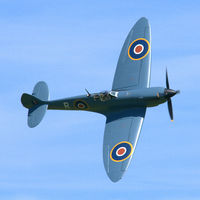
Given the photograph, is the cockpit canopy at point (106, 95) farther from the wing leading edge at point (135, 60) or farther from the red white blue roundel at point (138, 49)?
the red white blue roundel at point (138, 49)

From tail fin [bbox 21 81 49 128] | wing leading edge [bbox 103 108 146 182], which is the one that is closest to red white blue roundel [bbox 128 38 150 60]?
wing leading edge [bbox 103 108 146 182]

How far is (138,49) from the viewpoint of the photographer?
35.2 m

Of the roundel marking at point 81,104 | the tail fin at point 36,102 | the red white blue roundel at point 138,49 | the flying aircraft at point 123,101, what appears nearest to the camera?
the flying aircraft at point 123,101

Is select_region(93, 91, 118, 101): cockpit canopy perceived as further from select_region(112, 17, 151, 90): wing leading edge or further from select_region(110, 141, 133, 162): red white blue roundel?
select_region(110, 141, 133, 162): red white blue roundel

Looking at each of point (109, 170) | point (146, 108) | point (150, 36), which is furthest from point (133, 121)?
point (150, 36)

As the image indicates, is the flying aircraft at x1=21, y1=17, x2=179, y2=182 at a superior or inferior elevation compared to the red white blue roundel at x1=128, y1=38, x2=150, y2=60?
inferior

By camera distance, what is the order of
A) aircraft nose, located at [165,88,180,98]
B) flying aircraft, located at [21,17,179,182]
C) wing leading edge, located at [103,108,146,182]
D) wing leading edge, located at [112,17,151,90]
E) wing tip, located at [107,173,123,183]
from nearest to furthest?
wing tip, located at [107,173,123,183] < wing leading edge, located at [103,108,146,182] < flying aircraft, located at [21,17,179,182] < aircraft nose, located at [165,88,180,98] < wing leading edge, located at [112,17,151,90]

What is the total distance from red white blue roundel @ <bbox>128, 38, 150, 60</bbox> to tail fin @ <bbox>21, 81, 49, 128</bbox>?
16.2 ft

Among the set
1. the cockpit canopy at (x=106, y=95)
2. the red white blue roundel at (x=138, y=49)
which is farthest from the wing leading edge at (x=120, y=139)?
the red white blue roundel at (x=138, y=49)

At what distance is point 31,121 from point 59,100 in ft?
6.04

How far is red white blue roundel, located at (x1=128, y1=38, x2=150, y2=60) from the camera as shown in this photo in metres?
34.9

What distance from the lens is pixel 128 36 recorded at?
36219mm

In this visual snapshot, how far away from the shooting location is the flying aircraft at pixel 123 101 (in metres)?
31.6

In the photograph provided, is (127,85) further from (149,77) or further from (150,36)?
(150,36)
